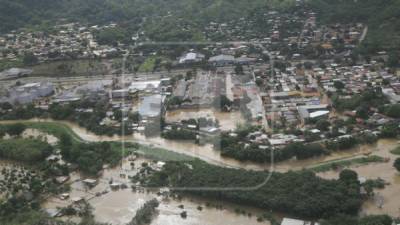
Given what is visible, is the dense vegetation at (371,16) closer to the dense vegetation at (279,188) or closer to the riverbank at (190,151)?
the riverbank at (190,151)

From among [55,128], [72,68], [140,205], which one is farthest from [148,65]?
[140,205]

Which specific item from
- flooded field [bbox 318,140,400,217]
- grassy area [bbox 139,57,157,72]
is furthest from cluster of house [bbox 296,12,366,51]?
flooded field [bbox 318,140,400,217]

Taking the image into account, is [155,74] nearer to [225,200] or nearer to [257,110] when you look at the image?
[257,110]

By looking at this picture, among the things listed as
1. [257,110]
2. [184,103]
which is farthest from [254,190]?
[184,103]

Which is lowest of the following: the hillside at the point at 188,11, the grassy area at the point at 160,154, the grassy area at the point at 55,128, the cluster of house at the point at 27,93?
the grassy area at the point at 160,154

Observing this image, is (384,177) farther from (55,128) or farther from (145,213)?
(55,128)

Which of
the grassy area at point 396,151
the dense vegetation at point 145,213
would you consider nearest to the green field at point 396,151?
the grassy area at point 396,151
